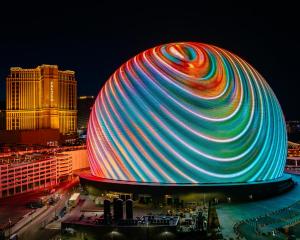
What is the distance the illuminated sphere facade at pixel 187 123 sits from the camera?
32.8m

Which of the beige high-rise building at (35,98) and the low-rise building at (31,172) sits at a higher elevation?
the beige high-rise building at (35,98)

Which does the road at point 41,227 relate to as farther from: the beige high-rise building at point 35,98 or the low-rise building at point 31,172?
the beige high-rise building at point 35,98

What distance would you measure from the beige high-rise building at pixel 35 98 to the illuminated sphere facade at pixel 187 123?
195 feet

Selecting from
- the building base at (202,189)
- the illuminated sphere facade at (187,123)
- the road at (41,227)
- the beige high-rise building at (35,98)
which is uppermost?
the beige high-rise building at (35,98)

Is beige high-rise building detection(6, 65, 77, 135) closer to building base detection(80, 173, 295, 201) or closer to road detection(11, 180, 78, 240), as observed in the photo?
road detection(11, 180, 78, 240)

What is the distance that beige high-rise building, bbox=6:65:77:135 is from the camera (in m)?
93.4

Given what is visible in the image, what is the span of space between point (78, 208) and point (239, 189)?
12.5 m

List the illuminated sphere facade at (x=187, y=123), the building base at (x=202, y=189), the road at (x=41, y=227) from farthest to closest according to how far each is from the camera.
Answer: the illuminated sphere facade at (x=187, y=123), the building base at (x=202, y=189), the road at (x=41, y=227)

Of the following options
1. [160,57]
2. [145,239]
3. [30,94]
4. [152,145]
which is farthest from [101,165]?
[30,94]

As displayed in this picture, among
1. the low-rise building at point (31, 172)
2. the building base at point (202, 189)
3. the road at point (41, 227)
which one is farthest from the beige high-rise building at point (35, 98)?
the building base at point (202, 189)

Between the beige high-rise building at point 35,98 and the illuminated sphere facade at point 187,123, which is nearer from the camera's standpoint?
the illuminated sphere facade at point 187,123

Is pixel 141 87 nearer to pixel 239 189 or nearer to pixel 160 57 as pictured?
pixel 160 57

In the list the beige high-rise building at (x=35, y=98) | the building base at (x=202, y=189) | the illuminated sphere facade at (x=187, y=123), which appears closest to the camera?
the building base at (x=202, y=189)

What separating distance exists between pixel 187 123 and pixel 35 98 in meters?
68.3
